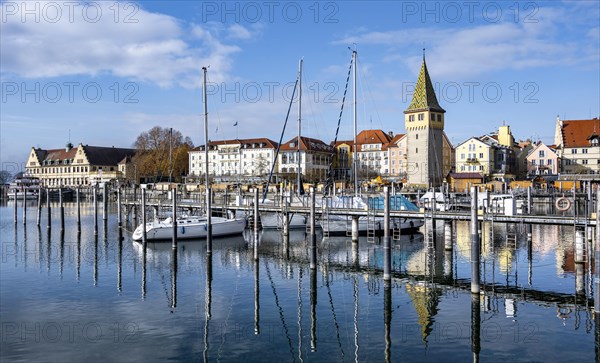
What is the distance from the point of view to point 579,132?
11312cm

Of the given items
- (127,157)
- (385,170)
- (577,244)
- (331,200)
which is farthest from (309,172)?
(577,244)

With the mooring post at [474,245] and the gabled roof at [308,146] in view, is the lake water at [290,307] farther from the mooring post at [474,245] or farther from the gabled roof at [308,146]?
the gabled roof at [308,146]

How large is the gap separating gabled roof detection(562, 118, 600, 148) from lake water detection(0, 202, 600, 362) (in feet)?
268

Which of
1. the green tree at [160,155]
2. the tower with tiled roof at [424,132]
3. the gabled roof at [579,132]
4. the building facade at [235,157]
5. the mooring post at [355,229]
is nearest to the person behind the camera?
the mooring post at [355,229]

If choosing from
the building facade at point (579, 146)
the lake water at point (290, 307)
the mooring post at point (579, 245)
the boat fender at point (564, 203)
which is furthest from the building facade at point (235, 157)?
the mooring post at point (579, 245)

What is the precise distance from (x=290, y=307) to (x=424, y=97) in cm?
9000

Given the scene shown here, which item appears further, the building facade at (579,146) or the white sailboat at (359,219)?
the building facade at (579,146)

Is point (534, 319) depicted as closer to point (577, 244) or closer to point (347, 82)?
point (577, 244)

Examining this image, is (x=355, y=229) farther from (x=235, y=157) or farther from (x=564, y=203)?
(x=235, y=157)

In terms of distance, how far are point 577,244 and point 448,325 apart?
13599 mm

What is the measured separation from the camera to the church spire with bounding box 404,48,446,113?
108m

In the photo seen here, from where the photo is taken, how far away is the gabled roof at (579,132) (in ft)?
365

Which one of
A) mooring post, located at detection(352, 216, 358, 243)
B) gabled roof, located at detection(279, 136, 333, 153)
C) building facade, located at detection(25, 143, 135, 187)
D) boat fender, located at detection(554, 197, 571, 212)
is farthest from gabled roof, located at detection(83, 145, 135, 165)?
boat fender, located at detection(554, 197, 571, 212)

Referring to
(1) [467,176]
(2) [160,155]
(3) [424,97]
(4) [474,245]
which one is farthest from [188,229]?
(2) [160,155]
